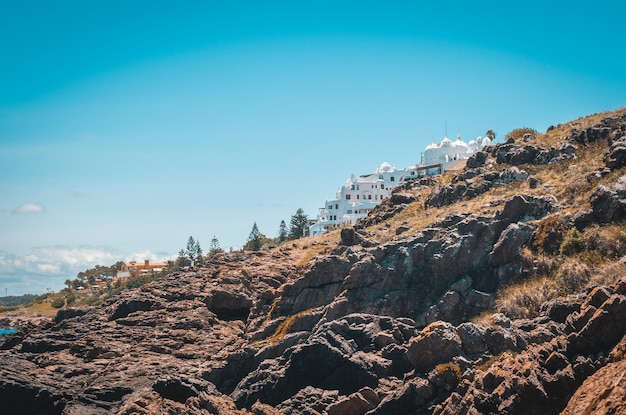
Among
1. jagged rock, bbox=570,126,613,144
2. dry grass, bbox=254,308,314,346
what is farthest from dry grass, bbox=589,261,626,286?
jagged rock, bbox=570,126,613,144

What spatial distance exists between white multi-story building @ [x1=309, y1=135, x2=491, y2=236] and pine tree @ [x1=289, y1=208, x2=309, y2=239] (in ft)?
17.0

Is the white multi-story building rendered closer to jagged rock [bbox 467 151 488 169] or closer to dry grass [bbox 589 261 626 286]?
jagged rock [bbox 467 151 488 169]

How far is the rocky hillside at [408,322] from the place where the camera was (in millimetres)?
31906

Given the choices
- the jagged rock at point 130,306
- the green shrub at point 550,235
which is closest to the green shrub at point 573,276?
the green shrub at point 550,235

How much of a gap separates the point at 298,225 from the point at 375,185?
1695 centimetres

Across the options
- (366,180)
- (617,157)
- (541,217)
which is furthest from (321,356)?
(366,180)

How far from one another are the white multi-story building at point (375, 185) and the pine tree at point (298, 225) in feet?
17.0

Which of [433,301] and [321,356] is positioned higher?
[433,301]

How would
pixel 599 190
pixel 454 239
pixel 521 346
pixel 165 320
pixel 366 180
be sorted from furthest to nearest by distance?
pixel 366 180 < pixel 165 320 < pixel 454 239 < pixel 599 190 < pixel 521 346

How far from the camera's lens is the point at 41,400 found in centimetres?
4294

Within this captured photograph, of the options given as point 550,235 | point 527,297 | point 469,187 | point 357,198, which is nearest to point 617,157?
point 550,235

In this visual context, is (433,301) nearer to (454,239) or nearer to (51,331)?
(454,239)

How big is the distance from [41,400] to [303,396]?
53.2 feet

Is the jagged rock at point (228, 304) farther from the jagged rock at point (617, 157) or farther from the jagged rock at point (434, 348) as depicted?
the jagged rock at point (617, 157)
